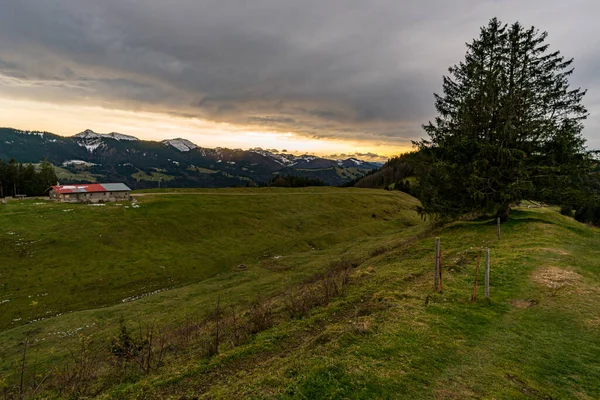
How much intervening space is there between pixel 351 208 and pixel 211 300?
77733 mm

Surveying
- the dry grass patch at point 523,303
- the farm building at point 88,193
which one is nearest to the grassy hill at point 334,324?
the dry grass patch at point 523,303

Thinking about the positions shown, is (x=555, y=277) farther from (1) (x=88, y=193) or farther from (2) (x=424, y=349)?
(1) (x=88, y=193)

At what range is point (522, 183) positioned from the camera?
30656 mm

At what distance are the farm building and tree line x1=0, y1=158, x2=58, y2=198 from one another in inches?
768

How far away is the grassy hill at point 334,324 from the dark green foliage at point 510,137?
3987 millimetres

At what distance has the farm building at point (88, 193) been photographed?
84750 millimetres

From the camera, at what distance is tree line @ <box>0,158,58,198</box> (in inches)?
3964

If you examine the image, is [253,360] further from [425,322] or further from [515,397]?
[515,397]

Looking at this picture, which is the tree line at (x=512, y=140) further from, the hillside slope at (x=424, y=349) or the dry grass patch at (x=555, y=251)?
the hillside slope at (x=424, y=349)

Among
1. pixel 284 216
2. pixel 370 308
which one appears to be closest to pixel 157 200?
pixel 284 216

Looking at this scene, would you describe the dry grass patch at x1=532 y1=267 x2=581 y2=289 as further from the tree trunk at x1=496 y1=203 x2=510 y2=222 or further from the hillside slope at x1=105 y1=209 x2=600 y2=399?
the tree trunk at x1=496 y1=203 x2=510 y2=222

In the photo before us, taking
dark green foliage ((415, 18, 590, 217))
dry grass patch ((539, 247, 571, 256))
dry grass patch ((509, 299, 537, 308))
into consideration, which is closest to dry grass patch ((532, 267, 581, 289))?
dry grass patch ((509, 299, 537, 308))

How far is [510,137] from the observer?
102 ft

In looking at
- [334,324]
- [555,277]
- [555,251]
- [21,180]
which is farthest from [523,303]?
[21,180]
